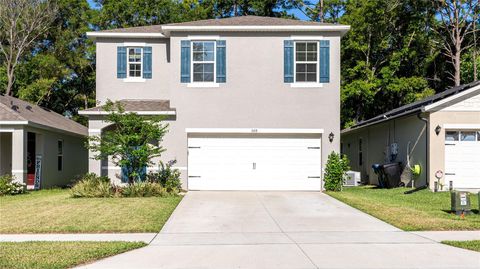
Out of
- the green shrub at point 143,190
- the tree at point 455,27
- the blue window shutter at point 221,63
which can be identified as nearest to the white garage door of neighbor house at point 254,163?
the blue window shutter at point 221,63

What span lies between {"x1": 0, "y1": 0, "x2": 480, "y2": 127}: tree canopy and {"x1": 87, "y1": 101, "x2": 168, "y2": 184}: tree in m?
16.9

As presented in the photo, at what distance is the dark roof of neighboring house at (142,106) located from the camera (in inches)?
798

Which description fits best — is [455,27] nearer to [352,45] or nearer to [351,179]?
[352,45]

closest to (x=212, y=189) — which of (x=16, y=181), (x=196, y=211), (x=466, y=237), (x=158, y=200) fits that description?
(x=158, y=200)

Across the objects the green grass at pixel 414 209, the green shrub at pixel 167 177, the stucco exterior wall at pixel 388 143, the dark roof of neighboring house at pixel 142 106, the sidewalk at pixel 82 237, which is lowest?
the sidewalk at pixel 82 237

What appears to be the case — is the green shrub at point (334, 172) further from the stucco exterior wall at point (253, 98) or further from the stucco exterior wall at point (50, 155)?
the stucco exterior wall at point (50, 155)

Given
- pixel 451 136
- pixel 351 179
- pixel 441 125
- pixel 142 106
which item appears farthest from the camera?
pixel 351 179

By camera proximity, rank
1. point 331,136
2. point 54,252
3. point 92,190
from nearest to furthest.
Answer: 1. point 54,252
2. point 92,190
3. point 331,136

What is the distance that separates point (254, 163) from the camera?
20.6m

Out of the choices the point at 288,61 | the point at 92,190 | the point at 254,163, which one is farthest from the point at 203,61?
the point at 92,190

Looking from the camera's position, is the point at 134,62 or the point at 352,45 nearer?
the point at 134,62

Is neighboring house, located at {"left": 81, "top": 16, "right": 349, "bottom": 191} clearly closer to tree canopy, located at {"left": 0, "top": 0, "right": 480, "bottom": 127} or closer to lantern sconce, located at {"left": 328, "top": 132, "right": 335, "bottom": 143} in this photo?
lantern sconce, located at {"left": 328, "top": 132, "right": 335, "bottom": 143}

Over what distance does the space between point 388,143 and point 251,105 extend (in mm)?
7835

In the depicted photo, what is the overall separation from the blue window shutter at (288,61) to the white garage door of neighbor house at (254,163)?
229cm
